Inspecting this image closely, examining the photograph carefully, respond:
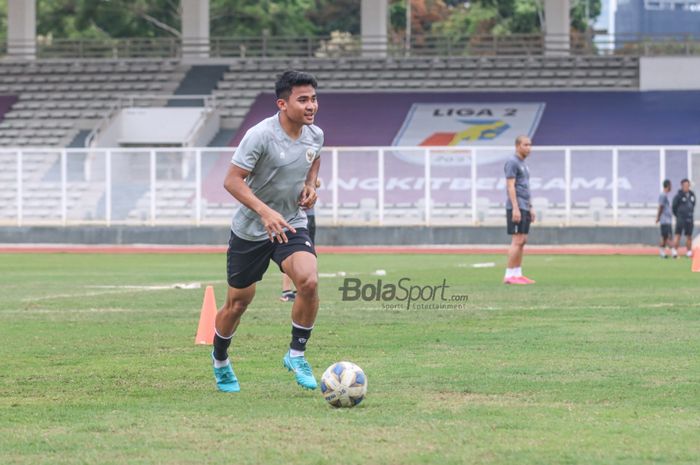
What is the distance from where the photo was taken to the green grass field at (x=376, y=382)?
6910 millimetres

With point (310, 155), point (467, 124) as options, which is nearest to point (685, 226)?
point (467, 124)

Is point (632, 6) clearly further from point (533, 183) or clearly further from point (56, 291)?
point (56, 291)

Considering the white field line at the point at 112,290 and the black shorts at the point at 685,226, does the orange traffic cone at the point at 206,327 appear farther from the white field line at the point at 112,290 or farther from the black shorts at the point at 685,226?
the black shorts at the point at 685,226

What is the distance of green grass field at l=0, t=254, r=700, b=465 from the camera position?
691cm

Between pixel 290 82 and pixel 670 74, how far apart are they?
137 ft

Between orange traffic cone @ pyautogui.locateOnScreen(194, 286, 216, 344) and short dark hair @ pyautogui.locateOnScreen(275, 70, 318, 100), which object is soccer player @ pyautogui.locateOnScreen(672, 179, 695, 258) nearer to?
orange traffic cone @ pyautogui.locateOnScreen(194, 286, 216, 344)

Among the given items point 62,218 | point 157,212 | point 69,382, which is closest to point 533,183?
point 157,212

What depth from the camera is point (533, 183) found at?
37.5 metres

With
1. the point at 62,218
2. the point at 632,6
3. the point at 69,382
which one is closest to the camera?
the point at 69,382

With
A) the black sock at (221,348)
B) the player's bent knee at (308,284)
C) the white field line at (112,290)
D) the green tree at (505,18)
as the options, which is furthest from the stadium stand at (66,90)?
the player's bent knee at (308,284)

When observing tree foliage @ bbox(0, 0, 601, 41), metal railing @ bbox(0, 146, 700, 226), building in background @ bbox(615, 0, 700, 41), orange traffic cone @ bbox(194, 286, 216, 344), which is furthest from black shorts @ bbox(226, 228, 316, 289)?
tree foliage @ bbox(0, 0, 601, 41)

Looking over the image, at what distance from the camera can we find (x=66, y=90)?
52.6 meters

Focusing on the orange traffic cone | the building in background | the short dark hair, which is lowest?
the orange traffic cone

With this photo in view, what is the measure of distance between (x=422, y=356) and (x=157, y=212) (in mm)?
28475
